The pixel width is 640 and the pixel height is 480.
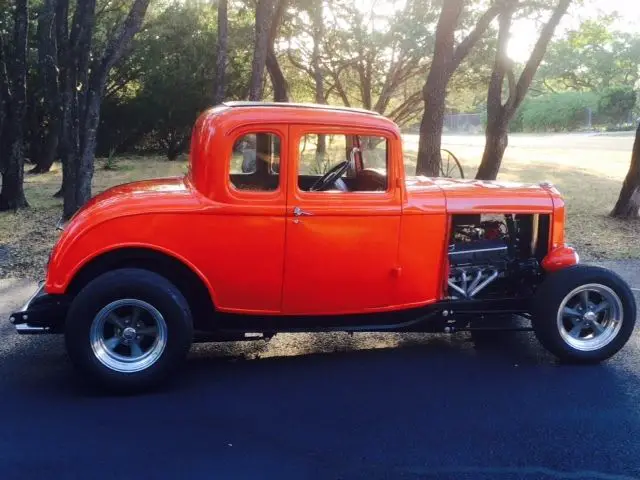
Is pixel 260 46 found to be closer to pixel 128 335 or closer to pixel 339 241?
pixel 339 241

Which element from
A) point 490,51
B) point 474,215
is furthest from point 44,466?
point 490,51

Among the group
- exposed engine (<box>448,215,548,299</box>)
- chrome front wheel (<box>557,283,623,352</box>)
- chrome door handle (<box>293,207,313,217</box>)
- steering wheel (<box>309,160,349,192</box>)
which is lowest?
chrome front wheel (<box>557,283,623,352</box>)

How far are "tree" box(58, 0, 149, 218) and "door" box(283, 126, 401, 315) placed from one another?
608 centimetres

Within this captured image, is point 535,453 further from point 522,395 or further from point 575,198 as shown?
point 575,198

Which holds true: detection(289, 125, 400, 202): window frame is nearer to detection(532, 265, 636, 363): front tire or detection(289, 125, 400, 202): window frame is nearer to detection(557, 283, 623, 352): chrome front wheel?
detection(532, 265, 636, 363): front tire

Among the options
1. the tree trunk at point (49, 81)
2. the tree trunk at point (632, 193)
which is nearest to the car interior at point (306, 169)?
the tree trunk at point (632, 193)

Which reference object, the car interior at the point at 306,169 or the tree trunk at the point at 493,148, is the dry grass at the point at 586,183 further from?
the car interior at the point at 306,169

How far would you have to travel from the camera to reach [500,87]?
44.8 ft

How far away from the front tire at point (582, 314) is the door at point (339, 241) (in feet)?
3.78

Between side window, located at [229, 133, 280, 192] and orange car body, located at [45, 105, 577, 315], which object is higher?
side window, located at [229, 133, 280, 192]

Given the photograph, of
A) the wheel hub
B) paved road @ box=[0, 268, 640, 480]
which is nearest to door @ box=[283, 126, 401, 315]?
paved road @ box=[0, 268, 640, 480]

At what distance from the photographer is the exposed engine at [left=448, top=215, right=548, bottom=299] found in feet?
17.4

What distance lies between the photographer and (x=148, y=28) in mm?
26375

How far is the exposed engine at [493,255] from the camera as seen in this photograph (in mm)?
5312
